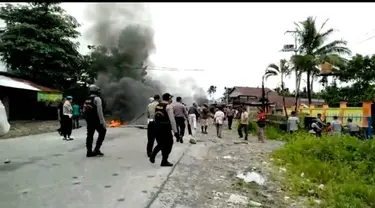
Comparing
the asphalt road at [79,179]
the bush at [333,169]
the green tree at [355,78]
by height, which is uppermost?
the green tree at [355,78]

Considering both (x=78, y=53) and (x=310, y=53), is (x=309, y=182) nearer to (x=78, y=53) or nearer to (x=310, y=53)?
(x=310, y=53)

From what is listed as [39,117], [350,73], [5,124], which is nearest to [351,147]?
[5,124]

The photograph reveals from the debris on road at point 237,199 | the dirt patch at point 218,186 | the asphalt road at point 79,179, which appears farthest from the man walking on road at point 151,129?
the debris on road at point 237,199

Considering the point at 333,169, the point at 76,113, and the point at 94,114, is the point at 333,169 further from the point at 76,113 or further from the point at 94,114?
the point at 76,113

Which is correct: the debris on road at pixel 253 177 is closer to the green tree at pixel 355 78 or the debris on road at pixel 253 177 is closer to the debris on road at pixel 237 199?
the debris on road at pixel 237 199

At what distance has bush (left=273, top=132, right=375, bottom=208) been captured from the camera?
6.48 m

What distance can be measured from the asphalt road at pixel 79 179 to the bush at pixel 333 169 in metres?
2.78

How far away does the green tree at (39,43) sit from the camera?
2258 centimetres

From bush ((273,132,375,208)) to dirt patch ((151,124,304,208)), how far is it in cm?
54

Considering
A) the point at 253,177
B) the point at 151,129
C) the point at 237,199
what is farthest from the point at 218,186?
the point at 151,129

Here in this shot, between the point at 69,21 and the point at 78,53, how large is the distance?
2361 millimetres

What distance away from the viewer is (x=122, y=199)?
4.63 metres

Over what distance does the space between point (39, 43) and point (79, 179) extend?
19.4 metres

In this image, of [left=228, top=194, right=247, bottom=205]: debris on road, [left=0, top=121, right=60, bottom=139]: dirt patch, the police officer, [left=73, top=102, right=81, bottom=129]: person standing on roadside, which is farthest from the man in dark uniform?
[left=73, top=102, right=81, bottom=129]: person standing on roadside
